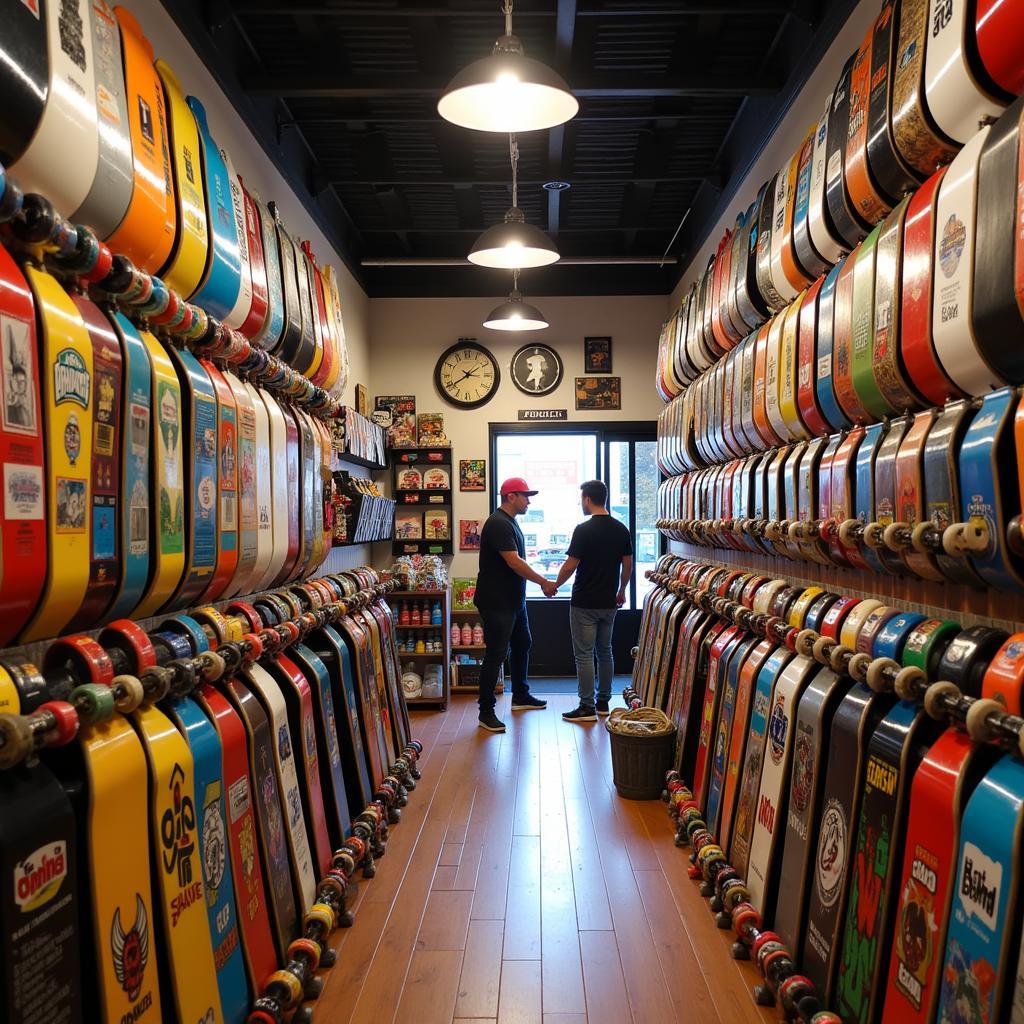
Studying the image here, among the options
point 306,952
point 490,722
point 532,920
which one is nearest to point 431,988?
point 306,952

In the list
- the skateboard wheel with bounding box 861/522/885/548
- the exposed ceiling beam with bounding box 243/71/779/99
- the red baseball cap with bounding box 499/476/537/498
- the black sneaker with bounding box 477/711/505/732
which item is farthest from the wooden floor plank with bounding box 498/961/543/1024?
the red baseball cap with bounding box 499/476/537/498

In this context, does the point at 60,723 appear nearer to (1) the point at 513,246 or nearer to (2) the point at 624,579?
(1) the point at 513,246

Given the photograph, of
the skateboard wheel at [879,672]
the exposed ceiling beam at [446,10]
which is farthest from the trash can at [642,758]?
the exposed ceiling beam at [446,10]

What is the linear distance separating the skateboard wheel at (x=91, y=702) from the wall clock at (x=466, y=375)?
6.77 meters

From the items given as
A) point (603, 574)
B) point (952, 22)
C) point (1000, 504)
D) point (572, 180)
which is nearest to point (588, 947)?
point (1000, 504)

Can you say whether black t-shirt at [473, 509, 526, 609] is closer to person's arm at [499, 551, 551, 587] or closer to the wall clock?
person's arm at [499, 551, 551, 587]

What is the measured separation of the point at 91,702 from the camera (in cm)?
185

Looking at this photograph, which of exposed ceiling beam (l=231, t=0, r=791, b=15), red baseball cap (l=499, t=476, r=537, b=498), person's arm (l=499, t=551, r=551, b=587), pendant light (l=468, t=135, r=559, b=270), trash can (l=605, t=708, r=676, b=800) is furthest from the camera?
red baseball cap (l=499, t=476, r=537, b=498)

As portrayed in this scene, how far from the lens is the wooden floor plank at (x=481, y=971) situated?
2758mm

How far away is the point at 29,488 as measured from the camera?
1.79 m

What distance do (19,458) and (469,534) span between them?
6.78 m

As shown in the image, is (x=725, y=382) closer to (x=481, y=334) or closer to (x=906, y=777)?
(x=906, y=777)

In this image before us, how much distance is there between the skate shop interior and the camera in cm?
186

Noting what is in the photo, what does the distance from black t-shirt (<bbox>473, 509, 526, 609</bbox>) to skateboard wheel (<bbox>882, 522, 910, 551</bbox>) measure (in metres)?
4.47
